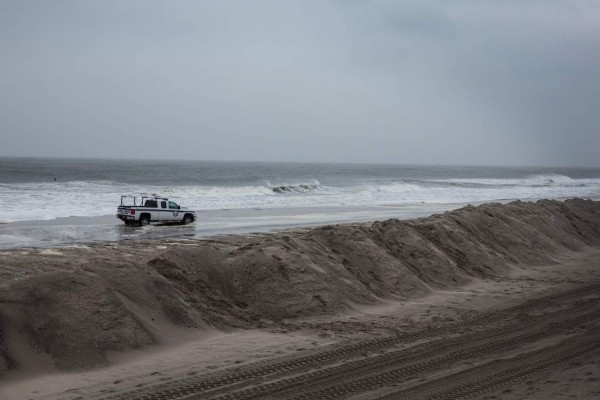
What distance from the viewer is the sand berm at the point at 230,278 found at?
8595mm

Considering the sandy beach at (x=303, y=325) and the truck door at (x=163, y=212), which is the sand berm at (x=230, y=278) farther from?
the truck door at (x=163, y=212)

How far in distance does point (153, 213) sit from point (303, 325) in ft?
66.9

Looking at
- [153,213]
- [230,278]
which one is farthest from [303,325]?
[153,213]

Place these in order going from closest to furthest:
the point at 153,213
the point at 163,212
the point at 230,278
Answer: the point at 230,278
the point at 153,213
the point at 163,212

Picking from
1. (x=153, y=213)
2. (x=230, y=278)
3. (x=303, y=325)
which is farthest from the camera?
(x=153, y=213)

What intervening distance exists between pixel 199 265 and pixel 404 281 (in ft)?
15.4

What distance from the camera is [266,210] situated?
38.6 m

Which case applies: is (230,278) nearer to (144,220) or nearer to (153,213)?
(144,220)

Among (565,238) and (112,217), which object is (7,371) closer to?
(565,238)

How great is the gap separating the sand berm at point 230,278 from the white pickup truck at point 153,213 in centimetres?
834

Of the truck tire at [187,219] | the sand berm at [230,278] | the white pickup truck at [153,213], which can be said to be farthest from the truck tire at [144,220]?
the sand berm at [230,278]

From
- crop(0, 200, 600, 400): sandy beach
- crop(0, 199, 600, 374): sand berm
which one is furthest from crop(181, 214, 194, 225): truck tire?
crop(0, 200, 600, 400): sandy beach

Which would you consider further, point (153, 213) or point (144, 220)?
point (153, 213)

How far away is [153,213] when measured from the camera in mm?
29641
